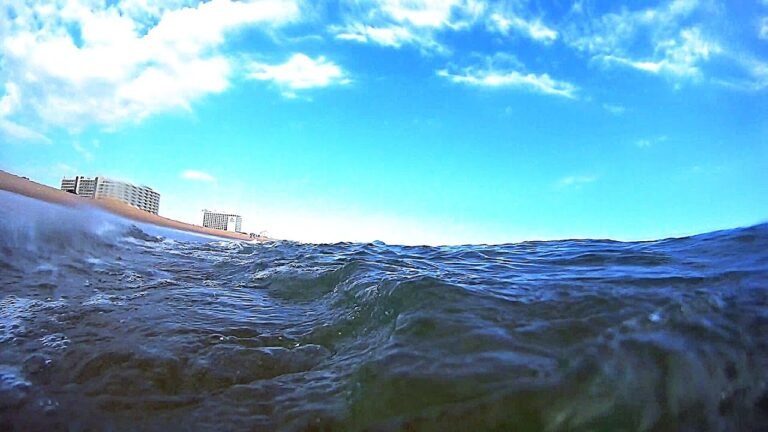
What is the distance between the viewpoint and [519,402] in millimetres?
1997

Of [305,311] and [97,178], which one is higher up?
[97,178]

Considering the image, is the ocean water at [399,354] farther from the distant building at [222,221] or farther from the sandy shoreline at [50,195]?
the distant building at [222,221]

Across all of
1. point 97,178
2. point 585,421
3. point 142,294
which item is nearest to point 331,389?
point 585,421

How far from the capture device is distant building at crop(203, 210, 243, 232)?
9406 cm

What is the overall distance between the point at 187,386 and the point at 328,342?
3.25ft

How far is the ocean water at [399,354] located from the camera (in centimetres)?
193

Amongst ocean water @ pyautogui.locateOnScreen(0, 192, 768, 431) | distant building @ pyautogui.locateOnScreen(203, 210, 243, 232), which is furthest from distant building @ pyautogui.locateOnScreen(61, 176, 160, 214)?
ocean water @ pyautogui.locateOnScreen(0, 192, 768, 431)

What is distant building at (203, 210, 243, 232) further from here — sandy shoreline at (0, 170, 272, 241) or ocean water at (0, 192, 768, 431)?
ocean water at (0, 192, 768, 431)

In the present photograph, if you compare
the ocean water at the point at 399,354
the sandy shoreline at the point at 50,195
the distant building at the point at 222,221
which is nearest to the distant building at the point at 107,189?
the sandy shoreline at the point at 50,195

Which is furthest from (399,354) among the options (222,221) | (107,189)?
(222,221)

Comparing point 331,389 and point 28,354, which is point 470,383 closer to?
point 331,389

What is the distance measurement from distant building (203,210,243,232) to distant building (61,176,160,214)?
3556cm

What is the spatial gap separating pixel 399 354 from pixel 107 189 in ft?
178

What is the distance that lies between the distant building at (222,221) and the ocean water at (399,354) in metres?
95.1
